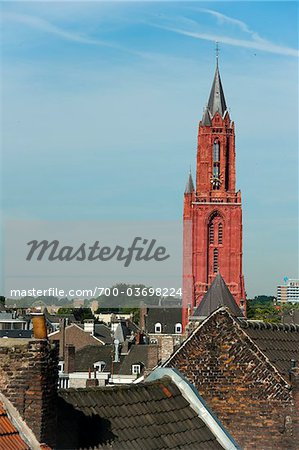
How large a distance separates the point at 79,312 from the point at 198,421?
554 feet

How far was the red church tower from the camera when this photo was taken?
122 meters

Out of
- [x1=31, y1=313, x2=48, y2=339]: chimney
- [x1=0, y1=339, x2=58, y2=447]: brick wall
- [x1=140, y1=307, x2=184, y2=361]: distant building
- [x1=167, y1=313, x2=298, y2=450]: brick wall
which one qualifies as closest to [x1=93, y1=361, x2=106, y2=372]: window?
[x1=140, y1=307, x2=184, y2=361]: distant building

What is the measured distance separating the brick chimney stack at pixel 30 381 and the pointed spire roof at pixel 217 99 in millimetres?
122419

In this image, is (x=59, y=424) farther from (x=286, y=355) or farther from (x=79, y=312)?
(x=79, y=312)

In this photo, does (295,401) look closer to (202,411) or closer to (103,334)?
(202,411)

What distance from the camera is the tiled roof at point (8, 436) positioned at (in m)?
9.04

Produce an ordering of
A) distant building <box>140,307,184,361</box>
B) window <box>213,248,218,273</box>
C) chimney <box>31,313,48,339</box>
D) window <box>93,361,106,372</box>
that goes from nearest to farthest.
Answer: chimney <box>31,313,48,339</box> → window <box>93,361,106,372</box> → distant building <box>140,307,184,361</box> → window <box>213,248,218,273</box>

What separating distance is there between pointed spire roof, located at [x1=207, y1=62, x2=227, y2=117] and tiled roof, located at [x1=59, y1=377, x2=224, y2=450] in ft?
394

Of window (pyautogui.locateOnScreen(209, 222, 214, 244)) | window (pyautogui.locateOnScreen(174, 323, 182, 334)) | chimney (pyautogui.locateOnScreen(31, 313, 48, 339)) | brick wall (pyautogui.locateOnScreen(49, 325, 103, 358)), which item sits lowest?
chimney (pyautogui.locateOnScreen(31, 313, 48, 339))

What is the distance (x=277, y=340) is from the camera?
1518 centimetres

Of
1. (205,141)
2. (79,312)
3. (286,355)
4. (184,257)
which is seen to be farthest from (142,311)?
(286,355)

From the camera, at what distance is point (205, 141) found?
130 m

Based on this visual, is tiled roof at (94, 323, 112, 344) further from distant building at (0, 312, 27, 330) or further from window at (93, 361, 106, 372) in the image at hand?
window at (93, 361, 106, 372)

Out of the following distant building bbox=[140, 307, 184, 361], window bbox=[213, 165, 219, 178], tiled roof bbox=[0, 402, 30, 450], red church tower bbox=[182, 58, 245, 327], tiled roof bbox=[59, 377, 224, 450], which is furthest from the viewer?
window bbox=[213, 165, 219, 178]
